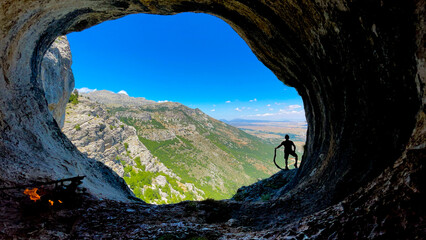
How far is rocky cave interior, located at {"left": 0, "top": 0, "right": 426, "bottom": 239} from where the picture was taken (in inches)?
130

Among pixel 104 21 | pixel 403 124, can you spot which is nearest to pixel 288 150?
pixel 403 124

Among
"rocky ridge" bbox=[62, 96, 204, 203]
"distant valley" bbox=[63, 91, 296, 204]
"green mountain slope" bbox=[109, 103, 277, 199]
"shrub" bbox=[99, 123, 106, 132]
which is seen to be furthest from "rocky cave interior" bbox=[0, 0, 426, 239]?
"green mountain slope" bbox=[109, 103, 277, 199]

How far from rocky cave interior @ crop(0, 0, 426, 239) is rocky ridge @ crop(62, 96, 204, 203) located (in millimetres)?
49011

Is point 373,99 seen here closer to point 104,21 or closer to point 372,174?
point 372,174

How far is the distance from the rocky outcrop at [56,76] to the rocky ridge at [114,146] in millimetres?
20613

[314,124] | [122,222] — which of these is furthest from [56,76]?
[314,124]

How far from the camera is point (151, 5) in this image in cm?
1127

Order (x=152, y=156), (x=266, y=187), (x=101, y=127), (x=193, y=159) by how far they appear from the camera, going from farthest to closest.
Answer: (x=193, y=159)
(x=152, y=156)
(x=101, y=127)
(x=266, y=187)

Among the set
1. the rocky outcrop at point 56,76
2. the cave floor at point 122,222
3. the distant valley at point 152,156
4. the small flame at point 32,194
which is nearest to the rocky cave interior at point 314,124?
the cave floor at point 122,222

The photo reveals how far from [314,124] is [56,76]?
39.5m

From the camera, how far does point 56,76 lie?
93.7 feet

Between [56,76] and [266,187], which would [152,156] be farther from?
[266,187]

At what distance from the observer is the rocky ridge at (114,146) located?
52750mm

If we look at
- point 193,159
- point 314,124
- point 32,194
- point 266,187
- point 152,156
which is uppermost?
point 314,124
